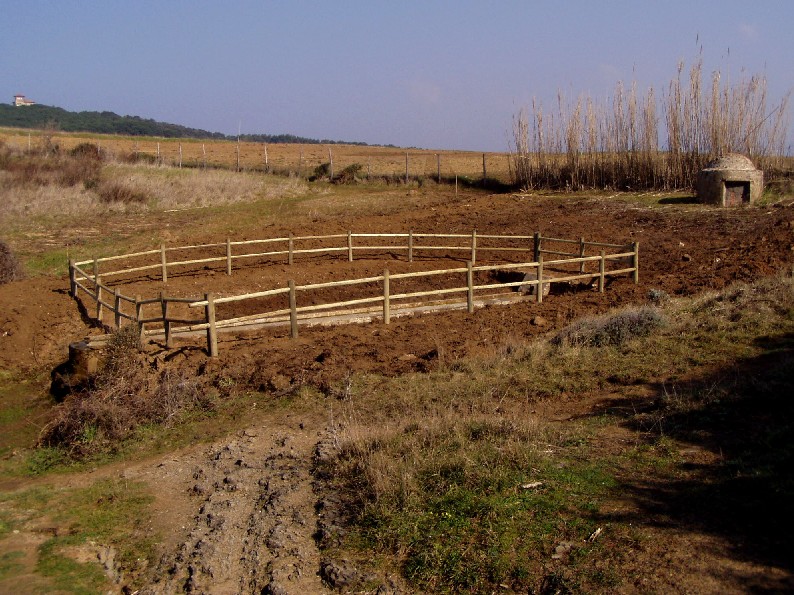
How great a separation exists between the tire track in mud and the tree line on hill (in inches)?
4664

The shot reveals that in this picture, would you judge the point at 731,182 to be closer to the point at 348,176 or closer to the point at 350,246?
the point at 350,246

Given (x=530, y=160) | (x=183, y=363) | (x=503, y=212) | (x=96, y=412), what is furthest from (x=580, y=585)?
(x=530, y=160)

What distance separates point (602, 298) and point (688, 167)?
1298 centimetres

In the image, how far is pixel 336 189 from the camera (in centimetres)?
3600

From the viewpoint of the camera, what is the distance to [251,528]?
690 cm

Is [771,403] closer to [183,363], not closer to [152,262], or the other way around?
[183,363]

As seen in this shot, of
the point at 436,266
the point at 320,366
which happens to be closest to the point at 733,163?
the point at 436,266

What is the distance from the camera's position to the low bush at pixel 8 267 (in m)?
18.6

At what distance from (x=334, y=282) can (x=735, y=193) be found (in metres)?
14.1

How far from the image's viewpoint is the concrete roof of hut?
22406 millimetres

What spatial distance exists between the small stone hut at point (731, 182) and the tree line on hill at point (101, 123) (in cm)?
10479

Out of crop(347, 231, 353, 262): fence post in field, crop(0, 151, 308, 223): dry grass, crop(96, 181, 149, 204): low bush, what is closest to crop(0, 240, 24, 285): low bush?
crop(0, 151, 308, 223): dry grass

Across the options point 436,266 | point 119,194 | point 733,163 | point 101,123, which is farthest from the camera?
point 101,123

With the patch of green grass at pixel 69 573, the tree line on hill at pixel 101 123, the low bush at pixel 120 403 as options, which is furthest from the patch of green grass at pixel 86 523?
the tree line on hill at pixel 101 123
